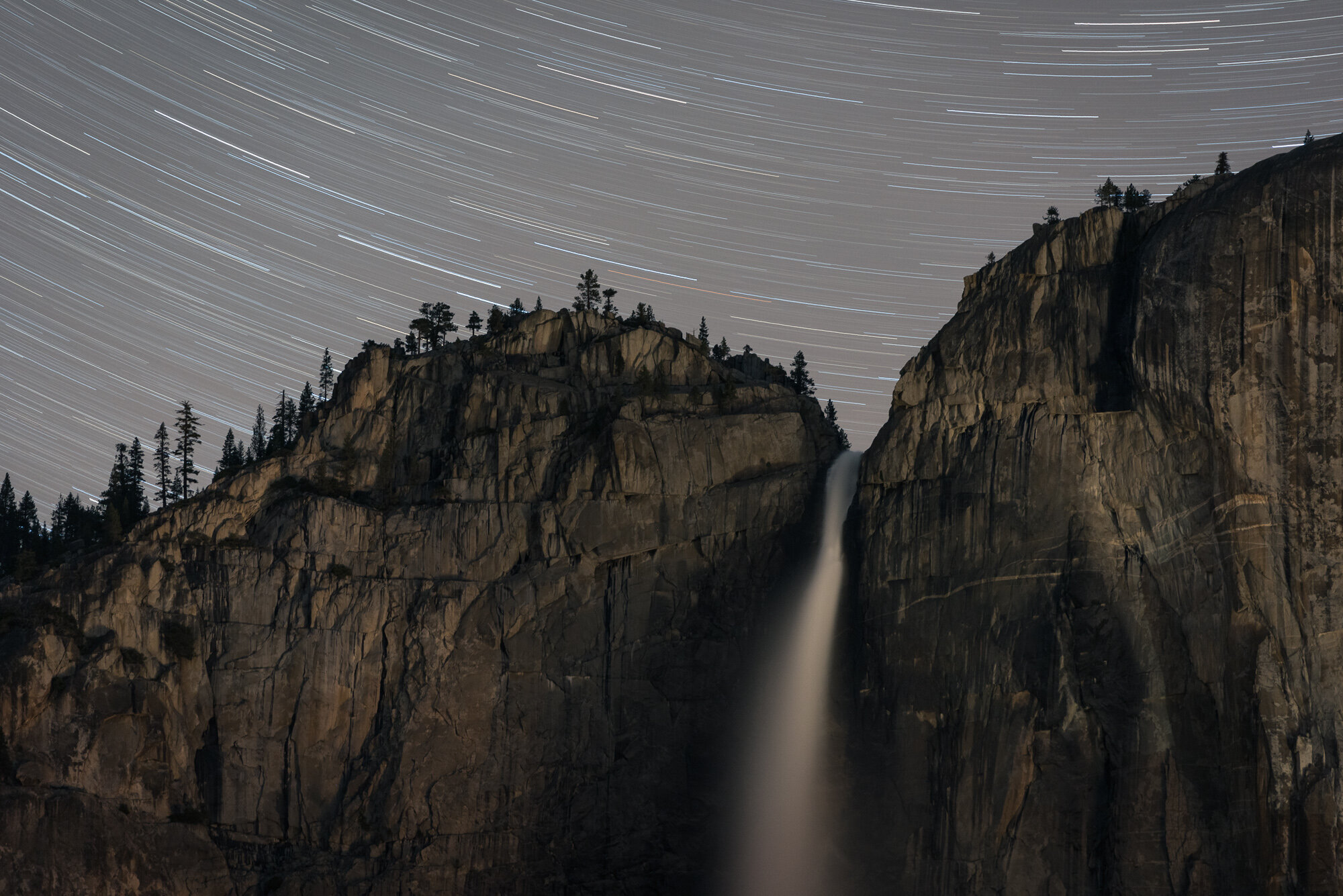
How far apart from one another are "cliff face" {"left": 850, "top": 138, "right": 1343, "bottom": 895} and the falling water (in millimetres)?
3047

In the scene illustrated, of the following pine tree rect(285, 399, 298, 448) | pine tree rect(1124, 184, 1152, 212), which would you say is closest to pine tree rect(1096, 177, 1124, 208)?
pine tree rect(1124, 184, 1152, 212)

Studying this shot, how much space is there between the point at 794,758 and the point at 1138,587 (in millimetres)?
19152

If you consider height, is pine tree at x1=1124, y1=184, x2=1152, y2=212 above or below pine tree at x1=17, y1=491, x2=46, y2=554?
above

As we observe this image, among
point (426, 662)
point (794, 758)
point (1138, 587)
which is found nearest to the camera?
point (1138, 587)

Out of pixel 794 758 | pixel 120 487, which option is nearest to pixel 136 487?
pixel 120 487

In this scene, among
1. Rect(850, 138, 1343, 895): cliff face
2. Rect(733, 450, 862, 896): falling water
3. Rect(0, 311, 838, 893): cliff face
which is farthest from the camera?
Rect(0, 311, 838, 893): cliff face

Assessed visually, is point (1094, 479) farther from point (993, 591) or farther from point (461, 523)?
point (461, 523)

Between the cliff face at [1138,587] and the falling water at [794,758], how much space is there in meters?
3.05

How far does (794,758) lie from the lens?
68.2m

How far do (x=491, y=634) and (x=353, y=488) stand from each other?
1296 cm

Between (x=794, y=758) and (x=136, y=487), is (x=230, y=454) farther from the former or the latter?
(x=794, y=758)

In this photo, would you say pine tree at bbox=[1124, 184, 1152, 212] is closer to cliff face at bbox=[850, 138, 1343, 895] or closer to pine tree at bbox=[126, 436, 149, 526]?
cliff face at bbox=[850, 138, 1343, 895]

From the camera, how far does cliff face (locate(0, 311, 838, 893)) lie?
2736 inches

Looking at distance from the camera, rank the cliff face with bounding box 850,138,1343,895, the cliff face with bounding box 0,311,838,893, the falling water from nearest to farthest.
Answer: the cliff face with bounding box 850,138,1343,895
the falling water
the cliff face with bounding box 0,311,838,893
